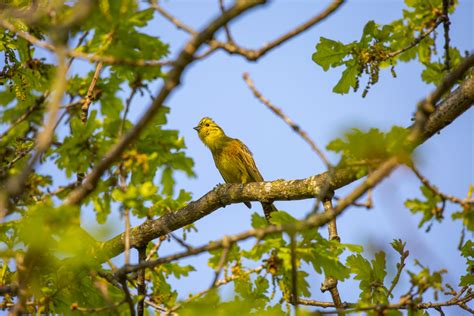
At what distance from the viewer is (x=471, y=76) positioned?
13.4 feet

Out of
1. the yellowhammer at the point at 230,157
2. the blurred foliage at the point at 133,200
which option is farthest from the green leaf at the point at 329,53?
the yellowhammer at the point at 230,157

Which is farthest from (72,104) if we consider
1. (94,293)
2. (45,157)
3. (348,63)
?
(348,63)

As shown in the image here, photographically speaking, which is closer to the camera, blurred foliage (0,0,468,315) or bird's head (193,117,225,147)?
blurred foliage (0,0,468,315)

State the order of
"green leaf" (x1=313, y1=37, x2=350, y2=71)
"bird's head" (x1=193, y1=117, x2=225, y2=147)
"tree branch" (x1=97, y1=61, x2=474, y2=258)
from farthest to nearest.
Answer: "bird's head" (x1=193, y1=117, x2=225, y2=147), "green leaf" (x1=313, y1=37, x2=350, y2=71), "tree branch" (x1=97, y1=61, x2=474, y2=258)

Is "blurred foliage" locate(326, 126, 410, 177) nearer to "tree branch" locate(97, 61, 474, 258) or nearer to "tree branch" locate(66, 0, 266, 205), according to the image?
"tree branch" locate(66, 0, 266, 205)

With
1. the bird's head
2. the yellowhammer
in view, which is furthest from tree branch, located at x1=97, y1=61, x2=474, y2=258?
the bird's head

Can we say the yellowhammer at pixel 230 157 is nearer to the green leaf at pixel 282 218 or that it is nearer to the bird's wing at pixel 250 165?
the bird's wing at pixel 250 165

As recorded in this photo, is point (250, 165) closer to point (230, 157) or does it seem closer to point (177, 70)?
point (230, 157)

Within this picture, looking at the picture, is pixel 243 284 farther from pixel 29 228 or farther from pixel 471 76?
pixel 471 76

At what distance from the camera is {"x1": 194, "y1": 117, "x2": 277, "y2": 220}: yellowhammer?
841 centimetres

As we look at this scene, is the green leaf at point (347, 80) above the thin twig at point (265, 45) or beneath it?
above

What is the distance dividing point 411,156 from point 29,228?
193 cm

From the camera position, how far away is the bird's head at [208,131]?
29.6 feet

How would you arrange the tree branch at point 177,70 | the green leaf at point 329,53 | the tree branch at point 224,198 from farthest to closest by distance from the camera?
the green leaf at point 329,53 < the tree branch at point 224,198 < the tree branch at point 177,70
